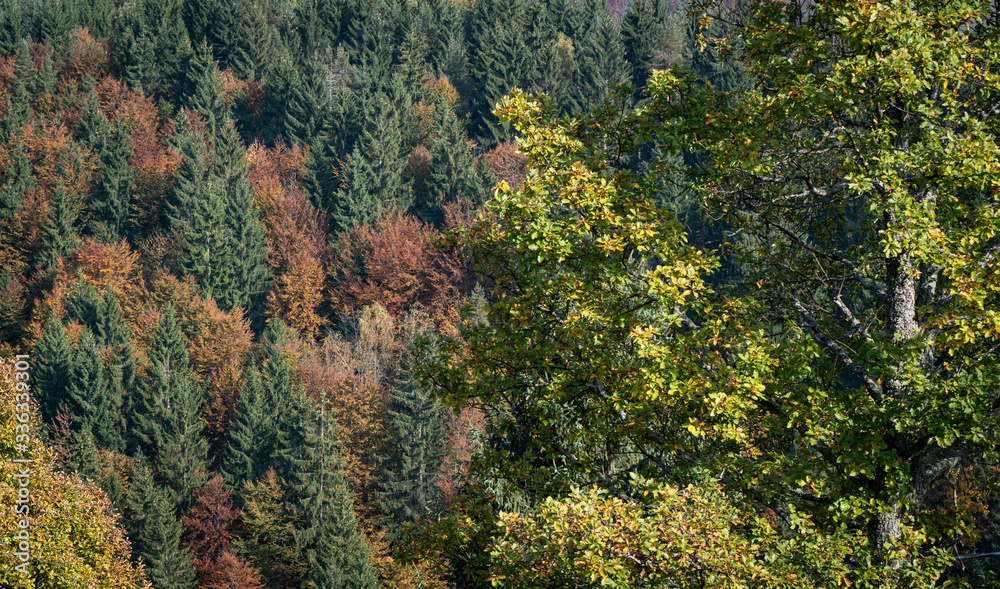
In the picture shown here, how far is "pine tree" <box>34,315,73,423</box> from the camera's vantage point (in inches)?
2397

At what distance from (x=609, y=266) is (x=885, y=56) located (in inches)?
112

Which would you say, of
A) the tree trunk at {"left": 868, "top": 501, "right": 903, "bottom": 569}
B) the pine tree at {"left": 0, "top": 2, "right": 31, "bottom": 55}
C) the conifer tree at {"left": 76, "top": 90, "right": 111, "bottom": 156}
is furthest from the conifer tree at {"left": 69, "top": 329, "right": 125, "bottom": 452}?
the tree trunk at {"left": 868, "top": 501, "right": 903, "bottom": 569}

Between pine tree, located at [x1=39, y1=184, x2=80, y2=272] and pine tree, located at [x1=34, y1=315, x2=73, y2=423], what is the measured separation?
50.5 ft

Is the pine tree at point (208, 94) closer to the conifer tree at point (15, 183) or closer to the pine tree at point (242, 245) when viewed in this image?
the pine tree at point (242, 245)

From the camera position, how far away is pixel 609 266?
7652mm

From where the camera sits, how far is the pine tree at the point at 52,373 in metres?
60.9

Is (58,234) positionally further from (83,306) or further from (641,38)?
(641,38)

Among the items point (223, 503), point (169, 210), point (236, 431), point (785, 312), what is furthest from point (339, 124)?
point (785, 312)

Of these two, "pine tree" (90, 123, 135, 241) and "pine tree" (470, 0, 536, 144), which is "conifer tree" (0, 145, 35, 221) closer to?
"pine tree" (90, 123, 135, 241)

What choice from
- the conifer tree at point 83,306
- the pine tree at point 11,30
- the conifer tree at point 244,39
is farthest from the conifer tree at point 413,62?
the pine tree at point 11,30

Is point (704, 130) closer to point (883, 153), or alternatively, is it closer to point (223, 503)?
point (883, 153)

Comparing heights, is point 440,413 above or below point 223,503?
above

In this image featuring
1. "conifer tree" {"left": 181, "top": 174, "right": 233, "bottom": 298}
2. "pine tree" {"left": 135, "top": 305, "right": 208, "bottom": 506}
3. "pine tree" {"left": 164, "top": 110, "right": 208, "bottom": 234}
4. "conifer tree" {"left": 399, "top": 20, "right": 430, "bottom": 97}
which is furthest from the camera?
"conifer tree" {"left": 399, "top": 20, "right": 430, "bottom": 97}

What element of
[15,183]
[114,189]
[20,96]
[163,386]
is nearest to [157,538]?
[163,386]
